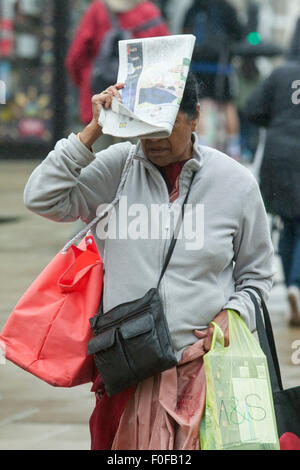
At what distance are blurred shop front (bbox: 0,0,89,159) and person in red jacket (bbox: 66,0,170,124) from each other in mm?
7108

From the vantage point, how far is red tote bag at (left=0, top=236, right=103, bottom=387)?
3.58 m

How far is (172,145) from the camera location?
139 inches

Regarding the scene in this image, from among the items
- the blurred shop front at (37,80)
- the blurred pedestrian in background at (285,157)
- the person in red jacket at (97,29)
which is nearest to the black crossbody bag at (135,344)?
the blurred pedestrian in background at (285,157)

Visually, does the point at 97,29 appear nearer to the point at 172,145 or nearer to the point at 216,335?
the point at 172,145

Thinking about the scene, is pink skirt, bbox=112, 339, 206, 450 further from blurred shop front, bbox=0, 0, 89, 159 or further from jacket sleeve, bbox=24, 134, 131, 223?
blurred shop front, bbox=0, 0, 89, 159

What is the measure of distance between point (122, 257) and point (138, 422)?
547 mm

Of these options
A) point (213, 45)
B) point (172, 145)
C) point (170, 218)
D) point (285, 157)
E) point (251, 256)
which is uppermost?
point (172, 145)

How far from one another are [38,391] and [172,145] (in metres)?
2.62

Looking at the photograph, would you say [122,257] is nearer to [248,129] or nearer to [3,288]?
[3,288]

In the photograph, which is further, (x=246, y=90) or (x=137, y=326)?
(x=246, y=90)

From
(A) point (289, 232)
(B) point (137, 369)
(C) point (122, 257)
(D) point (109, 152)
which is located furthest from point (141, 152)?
(A) point (289, 232)

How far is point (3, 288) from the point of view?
27.0 feet

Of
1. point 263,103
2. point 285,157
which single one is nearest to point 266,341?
point 285,157

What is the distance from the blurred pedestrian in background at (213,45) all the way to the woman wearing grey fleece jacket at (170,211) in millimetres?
9029
